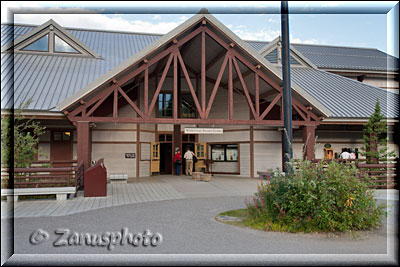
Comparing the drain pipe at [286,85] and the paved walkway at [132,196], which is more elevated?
the drain pipe at [286,85]

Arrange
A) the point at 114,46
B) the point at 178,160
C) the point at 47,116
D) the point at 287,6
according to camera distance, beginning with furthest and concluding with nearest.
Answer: the point at 114,46
the point at 178,160
the point at 47,116
the point at 287,6

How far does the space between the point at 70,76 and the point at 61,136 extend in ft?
10.8

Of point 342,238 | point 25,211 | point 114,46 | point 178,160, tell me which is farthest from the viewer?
point 114,46

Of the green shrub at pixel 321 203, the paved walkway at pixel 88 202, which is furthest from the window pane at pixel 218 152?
the green shrub at pixel 321 203

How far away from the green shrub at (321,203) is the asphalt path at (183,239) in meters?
0.29

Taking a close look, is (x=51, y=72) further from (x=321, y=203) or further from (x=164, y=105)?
→ (x=321, y=203)

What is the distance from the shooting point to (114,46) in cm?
2405

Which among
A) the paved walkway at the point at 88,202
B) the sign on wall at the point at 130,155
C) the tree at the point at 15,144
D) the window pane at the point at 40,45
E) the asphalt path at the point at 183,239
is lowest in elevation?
the asphalt path at the point at 183,239

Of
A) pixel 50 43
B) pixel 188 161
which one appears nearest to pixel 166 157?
pixel 188 161

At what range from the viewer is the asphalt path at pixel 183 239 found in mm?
5734

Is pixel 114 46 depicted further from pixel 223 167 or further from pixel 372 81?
pixel 372 81

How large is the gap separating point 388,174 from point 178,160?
10654 mm

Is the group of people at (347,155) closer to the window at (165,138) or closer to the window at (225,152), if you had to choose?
the window at (225,152)

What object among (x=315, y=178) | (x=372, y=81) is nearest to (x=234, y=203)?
(x=315, y=178)
